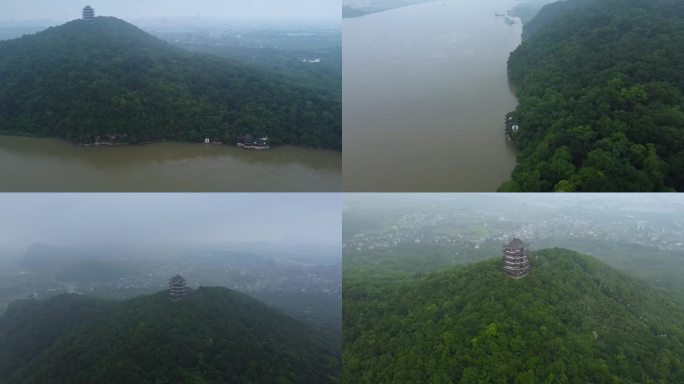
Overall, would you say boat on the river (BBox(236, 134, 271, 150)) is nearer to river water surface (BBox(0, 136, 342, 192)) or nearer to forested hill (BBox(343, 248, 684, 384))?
river water surface (BBox(0, 136, 342, 192))

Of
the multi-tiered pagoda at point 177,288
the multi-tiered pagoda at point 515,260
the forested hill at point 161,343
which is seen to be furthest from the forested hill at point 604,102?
→ the multi-tiered pagoda at point 177,288

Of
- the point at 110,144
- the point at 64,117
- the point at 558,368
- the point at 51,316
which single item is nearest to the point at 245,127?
the point at 110,144

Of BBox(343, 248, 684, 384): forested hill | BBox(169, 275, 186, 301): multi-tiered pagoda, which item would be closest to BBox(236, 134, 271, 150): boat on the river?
BBox(169, 275, 186, 301): multi-tiered pagoda

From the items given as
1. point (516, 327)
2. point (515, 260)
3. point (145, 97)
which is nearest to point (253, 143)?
point (145, 97)

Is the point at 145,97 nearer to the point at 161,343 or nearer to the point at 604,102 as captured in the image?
the point at 161,343

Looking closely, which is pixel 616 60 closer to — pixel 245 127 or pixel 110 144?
pixel 245 127

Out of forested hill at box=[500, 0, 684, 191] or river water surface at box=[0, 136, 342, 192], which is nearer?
forested hill at box=[500, 0, 684, 191]
